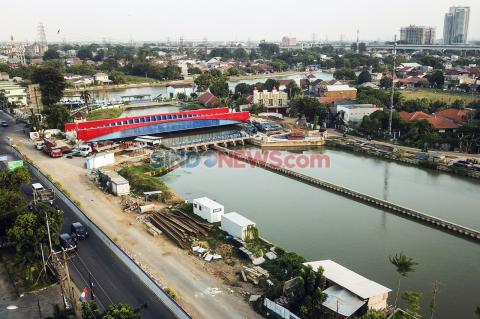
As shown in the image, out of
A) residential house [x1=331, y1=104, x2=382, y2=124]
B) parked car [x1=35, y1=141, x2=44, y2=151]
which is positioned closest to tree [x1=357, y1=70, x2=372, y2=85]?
residential house [x1=331, y1=104, x2=382, y2=124]

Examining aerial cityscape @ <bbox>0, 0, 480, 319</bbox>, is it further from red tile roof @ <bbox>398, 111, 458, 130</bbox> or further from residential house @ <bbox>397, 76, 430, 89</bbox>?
residential house @ <bbox>397, 76, 430, 89</bbox>

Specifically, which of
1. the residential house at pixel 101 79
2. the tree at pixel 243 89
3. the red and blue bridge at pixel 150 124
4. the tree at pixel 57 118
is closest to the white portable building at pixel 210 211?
the red and blue bridge at pixel 150 124

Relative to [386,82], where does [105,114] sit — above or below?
below

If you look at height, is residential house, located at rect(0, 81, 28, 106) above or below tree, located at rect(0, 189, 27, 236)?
above

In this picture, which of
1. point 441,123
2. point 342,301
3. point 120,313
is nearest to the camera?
point 120,313

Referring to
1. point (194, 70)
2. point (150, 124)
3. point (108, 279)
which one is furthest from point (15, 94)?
point (108, 279)

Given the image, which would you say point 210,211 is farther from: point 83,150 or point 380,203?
point 83,150
